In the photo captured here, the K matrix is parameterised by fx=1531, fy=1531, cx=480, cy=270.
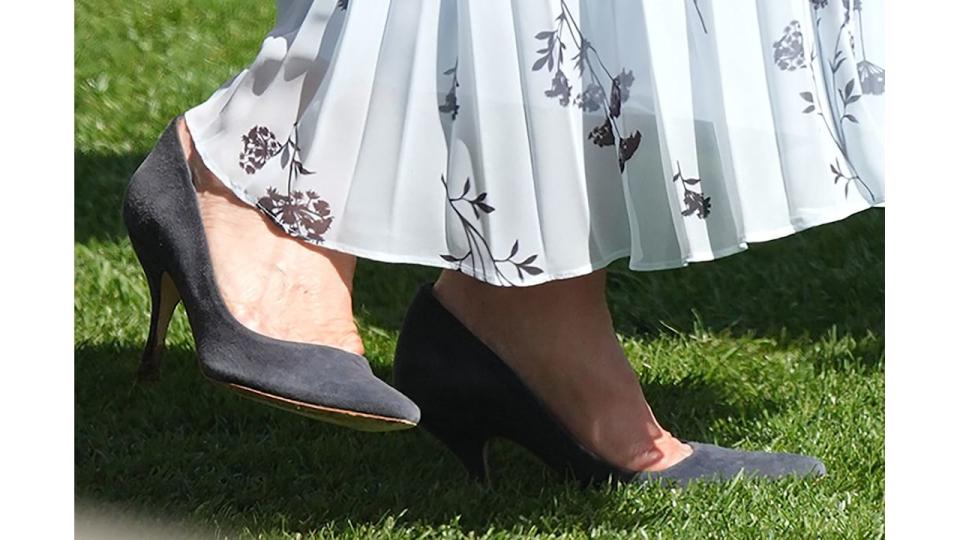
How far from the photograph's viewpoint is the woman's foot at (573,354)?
5.90ft

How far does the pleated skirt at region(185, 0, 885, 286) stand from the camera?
149 cm

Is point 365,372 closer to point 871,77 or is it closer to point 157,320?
point 157,320

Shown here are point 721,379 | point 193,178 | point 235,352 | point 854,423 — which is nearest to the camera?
point 235,352

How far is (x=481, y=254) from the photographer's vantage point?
150cm

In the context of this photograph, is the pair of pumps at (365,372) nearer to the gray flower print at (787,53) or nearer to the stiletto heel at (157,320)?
the stiletto heel at (157,320)

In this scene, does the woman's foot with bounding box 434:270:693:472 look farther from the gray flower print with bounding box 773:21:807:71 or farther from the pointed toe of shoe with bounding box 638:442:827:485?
the gray flower print with bounding box 773:21:807:71

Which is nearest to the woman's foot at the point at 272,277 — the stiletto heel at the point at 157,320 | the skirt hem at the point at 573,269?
the skirt hem at the point at 573,269

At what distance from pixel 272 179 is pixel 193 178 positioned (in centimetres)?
13

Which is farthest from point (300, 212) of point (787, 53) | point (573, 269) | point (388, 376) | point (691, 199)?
point (388, 376)

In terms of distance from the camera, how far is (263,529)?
5.47 ft

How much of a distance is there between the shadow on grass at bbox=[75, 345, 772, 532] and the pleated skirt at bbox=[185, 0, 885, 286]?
1.21ft
